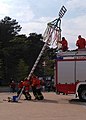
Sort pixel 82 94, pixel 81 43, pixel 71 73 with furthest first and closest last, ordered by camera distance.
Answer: pixel 81 43 → pixel 82 94 → pixel 71 73

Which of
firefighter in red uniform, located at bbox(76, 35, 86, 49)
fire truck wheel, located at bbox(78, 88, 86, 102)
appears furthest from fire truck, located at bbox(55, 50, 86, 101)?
firefighter in red uniform, located at bbox(76, 35, 86, 49)

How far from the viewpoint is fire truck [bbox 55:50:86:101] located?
23.1 meters

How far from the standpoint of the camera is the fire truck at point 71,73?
23.1 metres

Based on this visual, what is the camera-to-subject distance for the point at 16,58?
71.9 meters

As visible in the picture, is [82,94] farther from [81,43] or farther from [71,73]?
[81,43]

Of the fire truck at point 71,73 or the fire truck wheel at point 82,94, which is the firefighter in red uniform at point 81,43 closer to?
the fire truck at point 71,73

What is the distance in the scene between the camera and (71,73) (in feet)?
76.4

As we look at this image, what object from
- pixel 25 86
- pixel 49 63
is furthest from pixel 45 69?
pixel 25 86

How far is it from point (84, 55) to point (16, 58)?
49275 millimetres

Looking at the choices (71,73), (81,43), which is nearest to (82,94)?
(71,73)

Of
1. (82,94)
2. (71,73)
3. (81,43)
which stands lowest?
(82,94)

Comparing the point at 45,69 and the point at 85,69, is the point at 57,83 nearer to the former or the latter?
the point at 85,69

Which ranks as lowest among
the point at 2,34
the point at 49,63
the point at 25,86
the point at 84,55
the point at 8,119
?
the point at 8,119

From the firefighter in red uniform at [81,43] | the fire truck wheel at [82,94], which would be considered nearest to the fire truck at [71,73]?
the fire truck wheel at [82,94]
